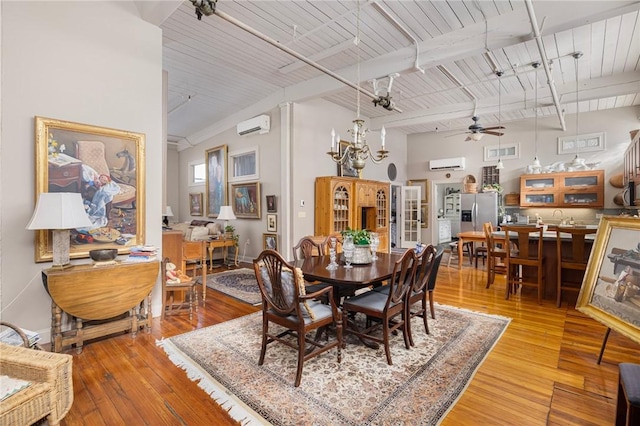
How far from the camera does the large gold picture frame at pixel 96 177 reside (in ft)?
9.09

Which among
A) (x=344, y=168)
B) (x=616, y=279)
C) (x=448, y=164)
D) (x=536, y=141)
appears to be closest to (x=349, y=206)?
(x=344, y=168)

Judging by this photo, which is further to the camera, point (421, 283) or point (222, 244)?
point (222, 244)

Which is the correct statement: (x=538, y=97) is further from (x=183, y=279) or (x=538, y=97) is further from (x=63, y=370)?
(x=63, y=370)

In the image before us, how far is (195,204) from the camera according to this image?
875cm

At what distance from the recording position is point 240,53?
436 centimetres

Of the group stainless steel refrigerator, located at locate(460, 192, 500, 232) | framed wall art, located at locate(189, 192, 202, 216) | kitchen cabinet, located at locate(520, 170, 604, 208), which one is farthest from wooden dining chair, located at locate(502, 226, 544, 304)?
framed wall art, located at locate(189, 192, 202, 216)

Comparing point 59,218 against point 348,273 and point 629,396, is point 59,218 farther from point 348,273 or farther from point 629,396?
point 629,396

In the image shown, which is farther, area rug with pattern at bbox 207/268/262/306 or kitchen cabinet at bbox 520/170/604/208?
kitchen cabinet at bbox 520/170/604/208

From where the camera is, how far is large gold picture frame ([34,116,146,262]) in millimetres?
2771

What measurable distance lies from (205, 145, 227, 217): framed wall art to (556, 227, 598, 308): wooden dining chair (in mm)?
6519

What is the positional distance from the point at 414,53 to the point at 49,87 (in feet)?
13.1

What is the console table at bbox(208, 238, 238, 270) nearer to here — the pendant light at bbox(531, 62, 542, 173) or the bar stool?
the bar stool

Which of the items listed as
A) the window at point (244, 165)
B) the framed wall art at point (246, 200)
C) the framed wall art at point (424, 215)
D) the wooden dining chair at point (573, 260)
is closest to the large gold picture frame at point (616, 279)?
the wooden dining chair at point (573, 260)

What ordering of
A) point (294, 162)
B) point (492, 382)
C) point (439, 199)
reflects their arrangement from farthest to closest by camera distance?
1. point (439, 199)
2. point (294, 162)
3. point (492, 382)
